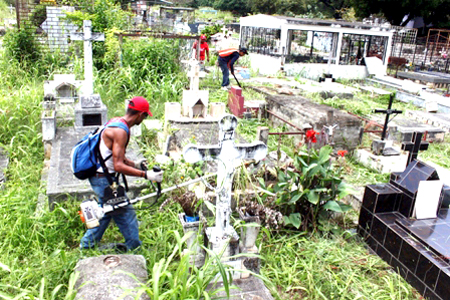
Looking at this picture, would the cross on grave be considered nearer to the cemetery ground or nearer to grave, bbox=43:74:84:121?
the cemetery ground

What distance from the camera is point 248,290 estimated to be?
3049mm

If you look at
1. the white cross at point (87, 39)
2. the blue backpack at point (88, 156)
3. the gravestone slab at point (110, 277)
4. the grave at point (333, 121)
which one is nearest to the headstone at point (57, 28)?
the white cross at point (87, 39)

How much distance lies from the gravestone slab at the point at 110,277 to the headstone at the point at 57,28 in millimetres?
9930

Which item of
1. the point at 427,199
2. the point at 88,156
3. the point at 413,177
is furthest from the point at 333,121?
the point at 88,156

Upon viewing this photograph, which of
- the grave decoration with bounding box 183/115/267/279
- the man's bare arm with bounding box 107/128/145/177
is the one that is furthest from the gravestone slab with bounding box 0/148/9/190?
the grave decoration with bounding box 183/115/267/279

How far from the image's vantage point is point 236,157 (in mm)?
3102

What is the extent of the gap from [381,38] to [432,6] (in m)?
10.6

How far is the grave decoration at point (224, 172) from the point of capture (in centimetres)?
299

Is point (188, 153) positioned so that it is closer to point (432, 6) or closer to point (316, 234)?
point (316, 234)

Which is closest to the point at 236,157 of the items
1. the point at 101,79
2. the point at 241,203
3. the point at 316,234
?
the point at 241,203

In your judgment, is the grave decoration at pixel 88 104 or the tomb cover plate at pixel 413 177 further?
the grave decoration at pixel 88 104

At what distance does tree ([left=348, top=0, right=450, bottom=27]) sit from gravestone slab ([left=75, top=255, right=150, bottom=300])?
26516mm

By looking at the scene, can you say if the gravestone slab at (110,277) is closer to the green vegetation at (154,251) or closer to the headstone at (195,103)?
the green vegetation at (154,251)

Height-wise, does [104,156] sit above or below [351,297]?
above
